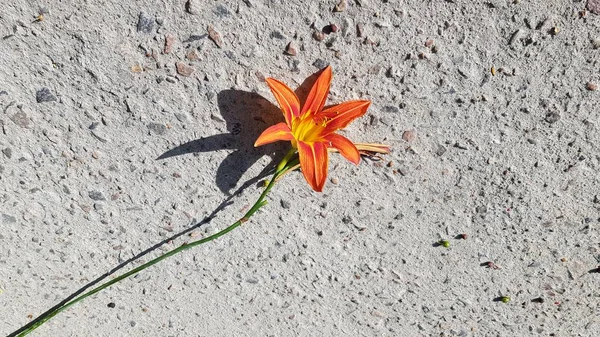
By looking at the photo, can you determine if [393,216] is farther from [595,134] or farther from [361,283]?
[595,134]

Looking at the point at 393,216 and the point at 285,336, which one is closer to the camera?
the point at 393,216

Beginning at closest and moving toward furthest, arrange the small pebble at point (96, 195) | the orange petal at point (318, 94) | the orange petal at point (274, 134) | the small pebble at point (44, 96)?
1. the orange petal at point (274, 134)
2. the orange petal at point (318, 94)
3. the small pebble at point (44, 96)
4. the small pebble at point (96, 195)

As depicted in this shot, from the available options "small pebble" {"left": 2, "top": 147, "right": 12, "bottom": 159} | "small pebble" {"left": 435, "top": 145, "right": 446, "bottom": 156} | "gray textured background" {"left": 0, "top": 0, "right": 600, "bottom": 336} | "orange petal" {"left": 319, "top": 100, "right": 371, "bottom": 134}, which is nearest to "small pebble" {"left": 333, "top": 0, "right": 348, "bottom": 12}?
"gray textured background" {"left": 0, "top": 0, "right": 600, "bottom": 336}

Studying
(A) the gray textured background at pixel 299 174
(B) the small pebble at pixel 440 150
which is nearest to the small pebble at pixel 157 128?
(A) the gray textured background at pixel 299 174

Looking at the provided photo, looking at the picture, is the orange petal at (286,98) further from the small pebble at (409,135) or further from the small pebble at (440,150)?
the small pebble at (440,150)

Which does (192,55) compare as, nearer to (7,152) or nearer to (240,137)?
(240,137)

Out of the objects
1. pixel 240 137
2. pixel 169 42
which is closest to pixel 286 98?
pixel 240 137

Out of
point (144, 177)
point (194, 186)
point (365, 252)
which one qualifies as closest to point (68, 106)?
point (144, 177)
